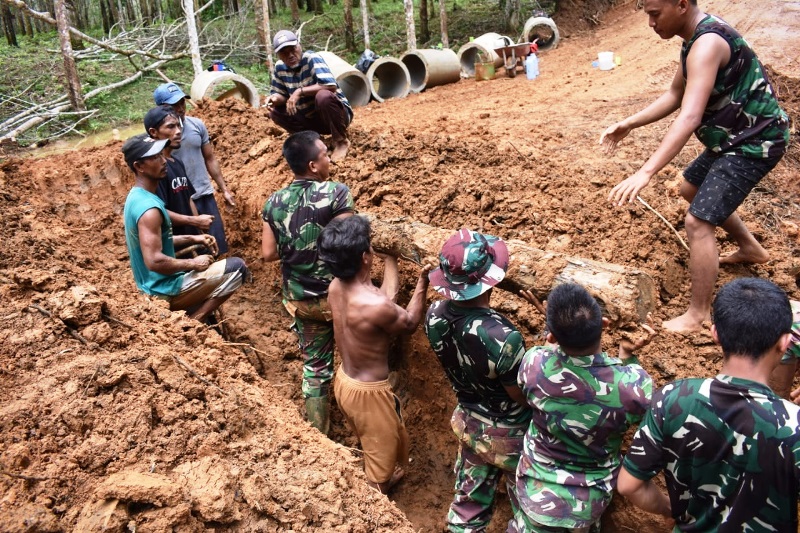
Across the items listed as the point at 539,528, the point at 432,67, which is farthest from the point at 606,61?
the point at 539,528

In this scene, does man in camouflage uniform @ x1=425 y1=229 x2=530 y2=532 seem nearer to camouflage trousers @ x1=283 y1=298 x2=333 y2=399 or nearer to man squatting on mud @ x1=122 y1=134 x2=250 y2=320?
camouflage trousers @ x1=283 y1=298 x2=333 y2=399

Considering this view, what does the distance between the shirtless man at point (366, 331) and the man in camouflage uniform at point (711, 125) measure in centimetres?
145

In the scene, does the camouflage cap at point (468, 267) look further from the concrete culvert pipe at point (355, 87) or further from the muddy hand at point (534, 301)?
the concrete culvert pipe at point (355, 87)

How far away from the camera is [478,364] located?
2.96 metres

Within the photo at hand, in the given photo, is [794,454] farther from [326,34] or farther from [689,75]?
[326,34]

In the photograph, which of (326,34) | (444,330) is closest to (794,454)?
(444,330)

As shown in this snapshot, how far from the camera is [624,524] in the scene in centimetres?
335

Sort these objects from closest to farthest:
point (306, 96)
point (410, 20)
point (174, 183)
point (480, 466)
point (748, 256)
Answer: point (480, 466) → point (748, 256) → point (174, 183) → point (306, 96) → point (410, 20)

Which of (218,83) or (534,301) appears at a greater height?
(218,83)

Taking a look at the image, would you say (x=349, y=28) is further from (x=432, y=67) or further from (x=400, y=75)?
(x=432, y=67)

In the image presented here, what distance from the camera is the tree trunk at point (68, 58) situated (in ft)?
36.2

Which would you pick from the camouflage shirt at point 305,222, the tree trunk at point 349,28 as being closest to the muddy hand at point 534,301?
the camouflage shirt at point 305,222

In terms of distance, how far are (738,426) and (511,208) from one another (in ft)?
10.7

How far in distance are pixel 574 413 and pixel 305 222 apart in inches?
97.5
